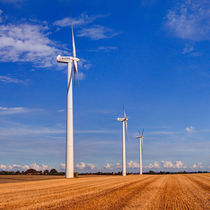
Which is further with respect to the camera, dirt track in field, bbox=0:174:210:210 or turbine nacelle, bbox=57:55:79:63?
turbine nacelle, bbox=57:55:79:63

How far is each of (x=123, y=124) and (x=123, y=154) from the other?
1243 centimetres

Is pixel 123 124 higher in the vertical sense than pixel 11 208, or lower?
higher

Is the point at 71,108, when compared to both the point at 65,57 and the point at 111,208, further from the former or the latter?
the point at 111,208

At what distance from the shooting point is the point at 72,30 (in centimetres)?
6756

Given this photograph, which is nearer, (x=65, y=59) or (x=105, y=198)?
(x=105, y=198)

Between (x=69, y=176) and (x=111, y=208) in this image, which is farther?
(x=69, y=176)

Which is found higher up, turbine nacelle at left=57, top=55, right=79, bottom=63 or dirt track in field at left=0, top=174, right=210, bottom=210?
turbine nacelle at left=57, top=55, right=79, bottom=63

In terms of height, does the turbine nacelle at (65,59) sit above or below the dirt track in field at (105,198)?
above

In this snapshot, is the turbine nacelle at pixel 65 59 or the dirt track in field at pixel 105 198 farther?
the turbine nacelle at pixel 65 59

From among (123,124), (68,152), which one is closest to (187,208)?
(68,152)

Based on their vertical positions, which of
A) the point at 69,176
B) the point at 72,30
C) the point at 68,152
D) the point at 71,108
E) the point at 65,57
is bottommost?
the point at 69,176

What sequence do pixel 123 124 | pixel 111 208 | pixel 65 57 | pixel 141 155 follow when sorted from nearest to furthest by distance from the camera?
pixel 111 208
pixel 65 57
pixel 123 124
pixel 141 155

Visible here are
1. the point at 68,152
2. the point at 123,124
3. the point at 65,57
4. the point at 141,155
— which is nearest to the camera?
the point at 68,152

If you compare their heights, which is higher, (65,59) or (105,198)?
(65,59)
